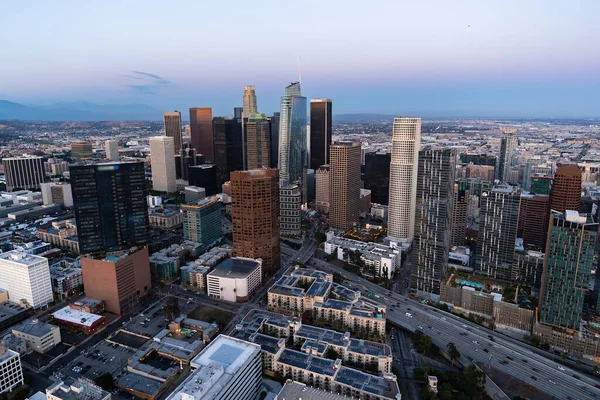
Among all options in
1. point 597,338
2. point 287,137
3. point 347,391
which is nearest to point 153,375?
point 347,391

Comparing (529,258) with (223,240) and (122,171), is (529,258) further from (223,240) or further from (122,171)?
(122,171)

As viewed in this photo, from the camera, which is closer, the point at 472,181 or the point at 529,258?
the point at 529,258

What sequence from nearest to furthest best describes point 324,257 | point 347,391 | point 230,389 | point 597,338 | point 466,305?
point 230,389, point 347,391, point 597,338, point 466,305, point 324,257

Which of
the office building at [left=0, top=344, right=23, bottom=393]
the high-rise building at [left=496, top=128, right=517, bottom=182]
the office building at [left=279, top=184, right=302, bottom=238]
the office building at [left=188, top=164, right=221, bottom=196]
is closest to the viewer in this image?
the office building at [left=0, top=344, right=23, bottom=393]

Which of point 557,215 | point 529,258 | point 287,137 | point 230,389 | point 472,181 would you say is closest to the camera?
point 230,389

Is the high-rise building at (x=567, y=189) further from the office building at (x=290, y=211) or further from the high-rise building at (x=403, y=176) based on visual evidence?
the office building at (x=290, y=211)

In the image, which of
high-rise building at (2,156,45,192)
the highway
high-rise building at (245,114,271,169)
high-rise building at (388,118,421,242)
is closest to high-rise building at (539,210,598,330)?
the highway

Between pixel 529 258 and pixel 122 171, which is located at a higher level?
pixel 122 171

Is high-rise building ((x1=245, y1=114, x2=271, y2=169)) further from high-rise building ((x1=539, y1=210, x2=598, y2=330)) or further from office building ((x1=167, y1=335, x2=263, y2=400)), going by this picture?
office building ((x1=167, y1=335, x2=263, y2=400))
